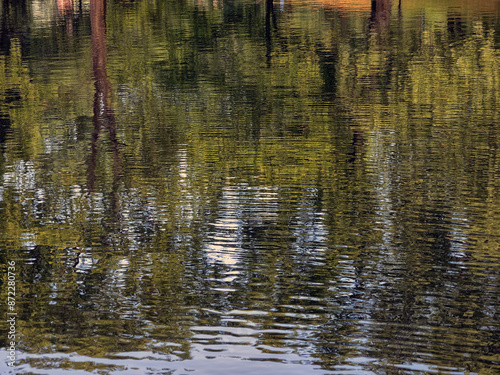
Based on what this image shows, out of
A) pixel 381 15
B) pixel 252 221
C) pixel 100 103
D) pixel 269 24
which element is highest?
pixel 381 15

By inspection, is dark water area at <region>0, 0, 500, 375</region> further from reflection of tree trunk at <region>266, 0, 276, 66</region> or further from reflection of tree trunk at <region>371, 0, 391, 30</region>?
reflection of tree trunk at <region>371, 0, 391, 30</region>

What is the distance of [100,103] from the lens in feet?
75.7

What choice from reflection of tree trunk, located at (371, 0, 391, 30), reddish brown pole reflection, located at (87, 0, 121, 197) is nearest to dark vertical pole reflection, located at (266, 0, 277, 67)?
reflection of tree trunk, located at (371, 0, 391, 30)

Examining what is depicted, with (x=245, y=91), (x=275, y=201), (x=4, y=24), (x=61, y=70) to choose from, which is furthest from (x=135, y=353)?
(x=4, y=24)

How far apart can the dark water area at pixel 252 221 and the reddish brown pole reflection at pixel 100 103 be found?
116 mm

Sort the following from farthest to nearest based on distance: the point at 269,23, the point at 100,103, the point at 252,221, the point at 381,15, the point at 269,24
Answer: the point at 381,15 → the point at 269,23 → the point at 269,24 → the point at 100,103 → the point at 252,221

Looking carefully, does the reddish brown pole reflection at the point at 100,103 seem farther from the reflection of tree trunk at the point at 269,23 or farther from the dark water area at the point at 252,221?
→ the reflection of tree trunk at the point at 269,23

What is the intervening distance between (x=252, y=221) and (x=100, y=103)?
13.1 meters

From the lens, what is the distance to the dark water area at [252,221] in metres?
7.63

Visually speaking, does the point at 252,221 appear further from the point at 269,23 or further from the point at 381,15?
the point at 381,15

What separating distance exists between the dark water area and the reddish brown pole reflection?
0.12m

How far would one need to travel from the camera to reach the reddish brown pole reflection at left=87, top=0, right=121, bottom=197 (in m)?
15.6

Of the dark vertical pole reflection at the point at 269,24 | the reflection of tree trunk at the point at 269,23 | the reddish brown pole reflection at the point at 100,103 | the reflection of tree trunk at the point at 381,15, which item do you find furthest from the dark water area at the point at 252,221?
the reflection of tree trunk at the point at 381,15

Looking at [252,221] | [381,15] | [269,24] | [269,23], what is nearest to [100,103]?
[252,221]
